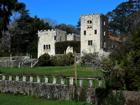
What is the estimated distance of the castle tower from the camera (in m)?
88.8

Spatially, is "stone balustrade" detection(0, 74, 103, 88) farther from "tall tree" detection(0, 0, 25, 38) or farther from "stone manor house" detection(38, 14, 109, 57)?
"stone manor house" detection(38, 14, 109, 57)

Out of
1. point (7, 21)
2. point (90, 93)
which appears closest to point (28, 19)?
point (7, 21)

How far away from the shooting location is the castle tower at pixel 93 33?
88.8 metres

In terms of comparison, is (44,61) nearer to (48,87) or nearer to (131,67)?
(48,87)

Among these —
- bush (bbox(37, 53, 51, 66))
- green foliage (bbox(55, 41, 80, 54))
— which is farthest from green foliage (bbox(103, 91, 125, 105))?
green foliage (bbox(55, 41, 80, 54))

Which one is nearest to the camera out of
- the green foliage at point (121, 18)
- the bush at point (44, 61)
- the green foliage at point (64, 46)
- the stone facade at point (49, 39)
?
the bush at point (44, 61)

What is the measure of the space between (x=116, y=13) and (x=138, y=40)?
74845 millimetres

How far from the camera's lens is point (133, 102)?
31891 millimetres

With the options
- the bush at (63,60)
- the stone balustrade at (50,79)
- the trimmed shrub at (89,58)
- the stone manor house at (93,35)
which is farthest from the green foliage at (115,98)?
the stone manor house at (93,35)

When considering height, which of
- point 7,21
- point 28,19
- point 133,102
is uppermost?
point 28,19

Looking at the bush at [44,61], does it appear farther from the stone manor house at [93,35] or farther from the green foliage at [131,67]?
the green foliage at [131,67]

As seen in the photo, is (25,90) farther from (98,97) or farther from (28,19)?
(28,19)

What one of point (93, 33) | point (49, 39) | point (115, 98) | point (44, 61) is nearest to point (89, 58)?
point (44, 61)

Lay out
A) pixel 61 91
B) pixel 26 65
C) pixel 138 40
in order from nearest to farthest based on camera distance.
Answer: pixel 138 40 → pixel 61 91 → pixel 26 65
